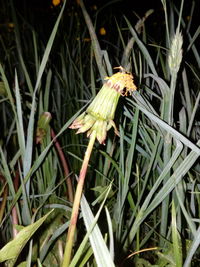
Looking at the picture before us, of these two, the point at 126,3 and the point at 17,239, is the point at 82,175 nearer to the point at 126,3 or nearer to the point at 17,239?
the point at 17,239

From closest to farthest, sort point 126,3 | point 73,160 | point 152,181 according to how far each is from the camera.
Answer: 1. point 152,181
2. point 73,160
3. point 126,3

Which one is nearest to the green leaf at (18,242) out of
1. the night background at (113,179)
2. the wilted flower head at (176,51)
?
the night background at (113,179)

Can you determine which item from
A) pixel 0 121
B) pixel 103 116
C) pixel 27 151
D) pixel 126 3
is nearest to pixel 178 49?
pixel 103 116

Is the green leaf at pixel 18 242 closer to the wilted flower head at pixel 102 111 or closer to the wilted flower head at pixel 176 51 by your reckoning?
the wilted flower head at pixel 102 111

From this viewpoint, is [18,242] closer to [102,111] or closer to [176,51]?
[102,111]

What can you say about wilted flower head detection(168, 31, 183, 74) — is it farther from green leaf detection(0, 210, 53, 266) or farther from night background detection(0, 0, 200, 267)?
green leaf detection(0, 210, 53, 266)

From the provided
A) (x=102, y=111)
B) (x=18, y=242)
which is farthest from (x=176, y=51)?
(x=18, y=242)

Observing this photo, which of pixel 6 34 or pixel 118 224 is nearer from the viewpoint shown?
pixel 118 224

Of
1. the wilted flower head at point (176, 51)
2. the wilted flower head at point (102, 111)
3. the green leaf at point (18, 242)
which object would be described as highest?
the wilted flower head at point (176, 51)

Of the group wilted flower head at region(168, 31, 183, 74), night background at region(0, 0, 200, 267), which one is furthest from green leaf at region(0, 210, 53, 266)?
wilted flower head at region(168, 31, 183, 74)

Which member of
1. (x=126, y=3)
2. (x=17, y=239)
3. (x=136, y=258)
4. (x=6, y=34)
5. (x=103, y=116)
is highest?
(x=126, y=3)

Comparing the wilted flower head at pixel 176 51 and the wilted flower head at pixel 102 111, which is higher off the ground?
the wilted flower head at pixel 176 51
